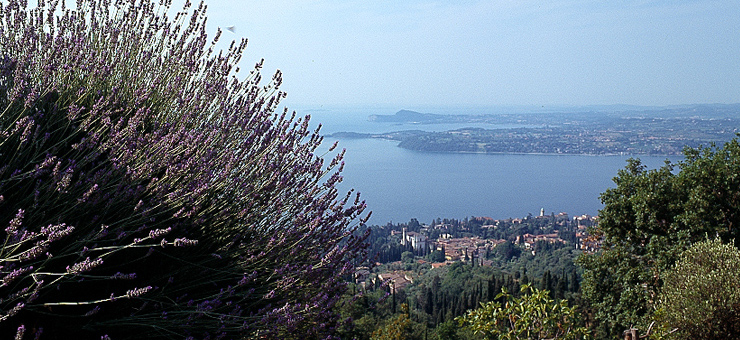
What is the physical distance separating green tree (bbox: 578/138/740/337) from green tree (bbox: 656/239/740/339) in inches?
79.9

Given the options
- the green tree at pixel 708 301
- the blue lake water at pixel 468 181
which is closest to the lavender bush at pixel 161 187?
the green tree at pixel 708 301

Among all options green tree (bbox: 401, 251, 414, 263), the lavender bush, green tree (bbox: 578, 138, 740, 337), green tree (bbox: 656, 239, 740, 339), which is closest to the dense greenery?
green tree (bbox: 401, 251, 414, 263)

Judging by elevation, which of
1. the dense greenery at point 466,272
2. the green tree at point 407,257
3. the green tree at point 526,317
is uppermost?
the green tree at point 526,317

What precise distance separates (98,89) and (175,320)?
4.04ft

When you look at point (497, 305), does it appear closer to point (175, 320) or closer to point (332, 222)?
point (332, 222)

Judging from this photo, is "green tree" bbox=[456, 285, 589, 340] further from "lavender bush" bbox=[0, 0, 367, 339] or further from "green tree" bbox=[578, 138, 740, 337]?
"green tree" bbox=[578, 138, 740, 337]

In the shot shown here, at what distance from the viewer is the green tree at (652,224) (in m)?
7.91

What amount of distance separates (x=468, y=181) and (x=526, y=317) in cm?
7636

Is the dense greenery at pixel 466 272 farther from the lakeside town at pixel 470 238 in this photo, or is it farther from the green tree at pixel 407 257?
the lakeside town at pixel 470 238

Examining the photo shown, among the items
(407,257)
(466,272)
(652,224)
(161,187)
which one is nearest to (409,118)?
(407,257)

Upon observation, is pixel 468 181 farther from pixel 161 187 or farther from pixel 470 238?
pixel 161 187

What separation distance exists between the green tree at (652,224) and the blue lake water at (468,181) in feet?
140

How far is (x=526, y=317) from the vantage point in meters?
3.83

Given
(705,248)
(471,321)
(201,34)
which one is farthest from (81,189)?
(705,248)
